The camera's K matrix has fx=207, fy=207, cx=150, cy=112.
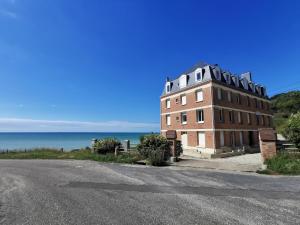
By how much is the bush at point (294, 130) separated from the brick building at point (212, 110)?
10.7 meters

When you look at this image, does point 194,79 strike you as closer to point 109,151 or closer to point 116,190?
point 109,151

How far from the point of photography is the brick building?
A: 26.9 metres

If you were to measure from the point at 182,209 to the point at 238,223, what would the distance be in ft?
4.99

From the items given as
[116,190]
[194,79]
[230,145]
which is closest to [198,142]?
[230,145]

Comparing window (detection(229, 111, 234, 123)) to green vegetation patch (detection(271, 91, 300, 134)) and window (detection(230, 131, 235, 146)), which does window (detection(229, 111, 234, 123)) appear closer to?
window (detection(230, 131, 235, 146))

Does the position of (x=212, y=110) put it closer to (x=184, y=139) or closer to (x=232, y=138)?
(x=232, y=138)

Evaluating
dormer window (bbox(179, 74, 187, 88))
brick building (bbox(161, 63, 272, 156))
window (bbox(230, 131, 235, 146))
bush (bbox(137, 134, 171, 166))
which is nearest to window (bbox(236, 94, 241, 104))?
brick building (bbox(161, 63, 272, 156))

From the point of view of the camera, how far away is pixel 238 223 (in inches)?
194

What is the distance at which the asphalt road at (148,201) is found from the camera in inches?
206

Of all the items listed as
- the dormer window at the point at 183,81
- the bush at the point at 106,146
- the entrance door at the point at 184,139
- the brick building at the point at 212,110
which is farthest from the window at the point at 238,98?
the bush at the point at 106,146

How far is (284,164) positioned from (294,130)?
4.50 meters

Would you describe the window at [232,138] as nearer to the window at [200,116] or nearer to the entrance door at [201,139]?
the entrance door at [201,139]

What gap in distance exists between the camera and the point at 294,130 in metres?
15.0

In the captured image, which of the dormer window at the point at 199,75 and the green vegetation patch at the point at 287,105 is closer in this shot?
the dormer window at the point at 199,75
